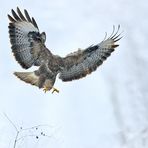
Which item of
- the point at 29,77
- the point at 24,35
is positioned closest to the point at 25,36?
the point at 24,35

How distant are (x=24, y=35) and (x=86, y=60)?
5.49ft

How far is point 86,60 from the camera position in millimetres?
21547

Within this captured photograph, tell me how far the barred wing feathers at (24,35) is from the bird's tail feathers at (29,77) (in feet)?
1.14

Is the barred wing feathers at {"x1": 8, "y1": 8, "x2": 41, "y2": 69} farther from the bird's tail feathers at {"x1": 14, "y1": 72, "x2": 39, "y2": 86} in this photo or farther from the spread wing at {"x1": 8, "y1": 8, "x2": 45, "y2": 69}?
the bird's tail feathers at {"x1": 14, "y1": 72, "x2": 39, "y2": 86}

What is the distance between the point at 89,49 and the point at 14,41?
2.08m

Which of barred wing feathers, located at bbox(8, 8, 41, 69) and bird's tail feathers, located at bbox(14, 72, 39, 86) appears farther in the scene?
barred wing feathers, located at bbox(8, 8, 41, 69)

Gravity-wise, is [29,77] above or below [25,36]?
below

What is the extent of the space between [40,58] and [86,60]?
134 cm

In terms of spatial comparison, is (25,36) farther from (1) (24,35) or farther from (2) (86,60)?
(2) (86,60)

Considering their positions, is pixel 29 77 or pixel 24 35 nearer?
pixel 29 77

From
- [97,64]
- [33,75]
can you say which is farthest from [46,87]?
[97,64]

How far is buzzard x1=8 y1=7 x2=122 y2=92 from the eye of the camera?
20375 millimetres

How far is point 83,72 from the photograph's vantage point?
2116 cm

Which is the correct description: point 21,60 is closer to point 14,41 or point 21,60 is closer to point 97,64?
point 14,41
